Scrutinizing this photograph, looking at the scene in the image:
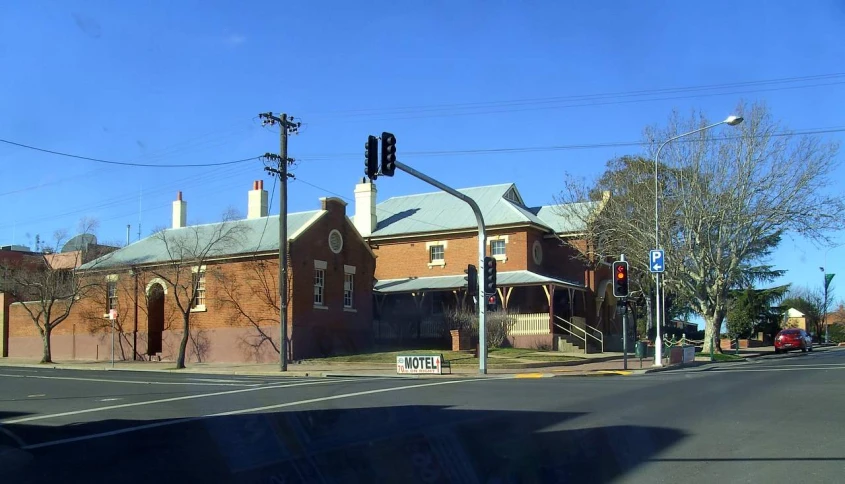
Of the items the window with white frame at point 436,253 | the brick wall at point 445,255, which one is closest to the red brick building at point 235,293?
the brick wall at point 445,255

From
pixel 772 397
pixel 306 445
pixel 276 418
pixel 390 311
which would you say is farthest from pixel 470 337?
pixel 306 445

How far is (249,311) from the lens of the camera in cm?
3569

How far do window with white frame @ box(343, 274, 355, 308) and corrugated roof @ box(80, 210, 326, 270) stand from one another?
144 inches

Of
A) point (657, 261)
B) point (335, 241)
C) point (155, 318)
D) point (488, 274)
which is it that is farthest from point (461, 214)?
→ point (488, 274)

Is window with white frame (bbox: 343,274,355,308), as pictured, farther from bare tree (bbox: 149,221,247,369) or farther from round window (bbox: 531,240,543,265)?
round window (bbox: 531,240,543,265)

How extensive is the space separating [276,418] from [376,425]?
2.09 metres

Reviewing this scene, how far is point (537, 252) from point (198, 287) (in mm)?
18738

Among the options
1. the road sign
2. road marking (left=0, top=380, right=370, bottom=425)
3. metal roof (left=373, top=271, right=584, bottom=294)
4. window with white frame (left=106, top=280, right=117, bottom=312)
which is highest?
the road sign

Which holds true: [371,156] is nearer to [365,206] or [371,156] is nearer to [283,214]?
[283,214]

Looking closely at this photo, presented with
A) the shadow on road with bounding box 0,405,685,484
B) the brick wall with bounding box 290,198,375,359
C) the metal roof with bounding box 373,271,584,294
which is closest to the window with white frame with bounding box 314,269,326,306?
the brick wall with bounding box 290,198,375,359

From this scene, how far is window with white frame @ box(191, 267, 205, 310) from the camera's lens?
1352 inches

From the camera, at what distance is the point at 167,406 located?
15.6m

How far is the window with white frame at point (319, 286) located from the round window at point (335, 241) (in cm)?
131

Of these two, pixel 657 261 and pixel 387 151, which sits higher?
pixel 387 151
